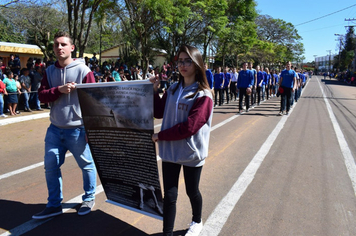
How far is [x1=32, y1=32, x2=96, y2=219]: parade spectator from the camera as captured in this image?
313 centimetres

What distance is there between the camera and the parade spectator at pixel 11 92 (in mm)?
10414

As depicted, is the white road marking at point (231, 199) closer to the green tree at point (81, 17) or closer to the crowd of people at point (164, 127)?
the crowd of people at point (164, 127)

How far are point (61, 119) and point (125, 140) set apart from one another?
0.85 metres

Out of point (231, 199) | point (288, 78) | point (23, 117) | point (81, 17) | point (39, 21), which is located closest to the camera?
point (231, 199)

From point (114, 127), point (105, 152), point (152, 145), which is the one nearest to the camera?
point (152, 145)

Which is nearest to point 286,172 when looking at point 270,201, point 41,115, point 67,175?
point 270,201

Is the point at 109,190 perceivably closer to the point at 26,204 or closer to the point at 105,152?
the point at 105,152

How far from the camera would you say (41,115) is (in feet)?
35.0

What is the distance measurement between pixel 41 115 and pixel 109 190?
860cm

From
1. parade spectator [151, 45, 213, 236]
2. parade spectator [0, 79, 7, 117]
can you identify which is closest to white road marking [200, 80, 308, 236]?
parade spectator [151, 45, 213, 236]

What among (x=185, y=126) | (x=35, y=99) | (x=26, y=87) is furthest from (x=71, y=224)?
(x=35, y=99)

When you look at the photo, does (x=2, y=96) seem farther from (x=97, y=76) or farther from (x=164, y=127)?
(x=164, y=127)

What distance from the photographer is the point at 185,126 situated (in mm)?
2438

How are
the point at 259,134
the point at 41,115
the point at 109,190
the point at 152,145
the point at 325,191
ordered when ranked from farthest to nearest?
the point at 41,115
the point at 259,134
the point at 325,191
the point at 109,190
the point at 152,145
